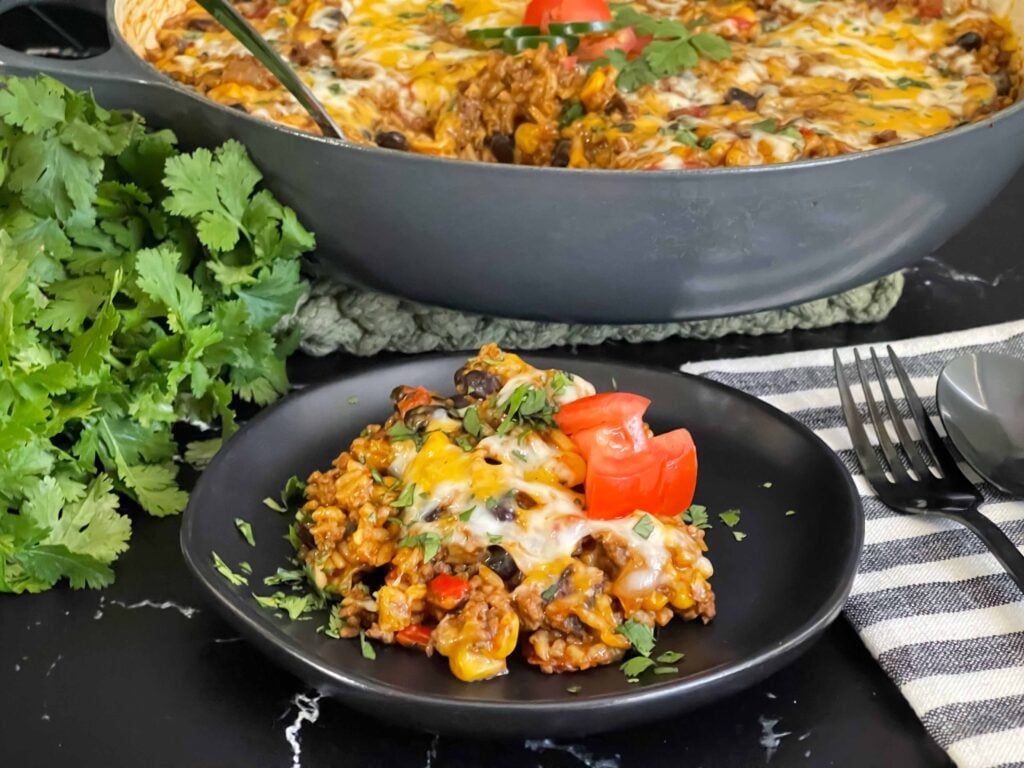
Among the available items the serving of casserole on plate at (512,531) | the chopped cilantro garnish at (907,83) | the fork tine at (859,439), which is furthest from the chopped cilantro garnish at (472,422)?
the chopped cilantro garnish at (907,83)

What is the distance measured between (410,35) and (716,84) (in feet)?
1.68

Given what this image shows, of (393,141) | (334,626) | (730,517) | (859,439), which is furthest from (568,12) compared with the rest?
(334,626)

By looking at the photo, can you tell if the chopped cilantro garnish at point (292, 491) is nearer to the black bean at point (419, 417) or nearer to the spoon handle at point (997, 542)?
the black bean at point (419, 417)

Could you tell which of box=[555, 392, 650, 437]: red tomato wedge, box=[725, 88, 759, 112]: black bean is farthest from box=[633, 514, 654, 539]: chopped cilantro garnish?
box=[725, 88, 759, 112]: black bean

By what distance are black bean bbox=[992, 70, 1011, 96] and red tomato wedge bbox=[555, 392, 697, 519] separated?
108 cm

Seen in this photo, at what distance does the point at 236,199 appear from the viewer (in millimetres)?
1572

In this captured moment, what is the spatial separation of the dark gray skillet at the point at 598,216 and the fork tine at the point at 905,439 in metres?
0.20

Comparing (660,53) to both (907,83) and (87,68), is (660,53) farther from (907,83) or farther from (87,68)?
(87,68)

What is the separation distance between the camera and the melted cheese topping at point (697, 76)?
1.75 metres

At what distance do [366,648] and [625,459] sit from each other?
1.01 ft

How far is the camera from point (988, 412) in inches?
60.6

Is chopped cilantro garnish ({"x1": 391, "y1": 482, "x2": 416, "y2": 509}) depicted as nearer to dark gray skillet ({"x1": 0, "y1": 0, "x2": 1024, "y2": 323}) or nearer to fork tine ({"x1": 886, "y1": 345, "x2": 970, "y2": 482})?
dark gray skillet ({"x1": 0, "y1": 0, "x2": 1024, "y2": 323})

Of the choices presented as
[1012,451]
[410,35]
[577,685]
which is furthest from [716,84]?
[577,685]

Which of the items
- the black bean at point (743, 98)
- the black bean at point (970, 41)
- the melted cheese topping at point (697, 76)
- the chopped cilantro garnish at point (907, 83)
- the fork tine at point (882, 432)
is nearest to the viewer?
the fork tine at point (882, 432)
